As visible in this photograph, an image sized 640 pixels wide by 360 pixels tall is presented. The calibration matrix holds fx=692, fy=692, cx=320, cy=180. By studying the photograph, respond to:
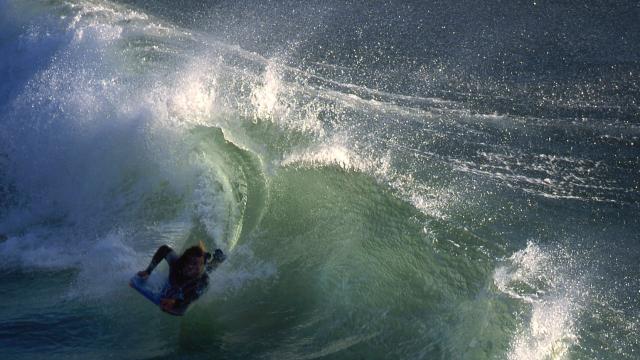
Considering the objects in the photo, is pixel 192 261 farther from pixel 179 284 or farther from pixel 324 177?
pixel 324 177

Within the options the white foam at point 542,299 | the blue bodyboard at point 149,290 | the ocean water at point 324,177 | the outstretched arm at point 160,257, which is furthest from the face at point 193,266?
the white foam at point 542,299

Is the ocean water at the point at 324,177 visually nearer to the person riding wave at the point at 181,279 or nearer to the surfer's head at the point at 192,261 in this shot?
the person riding wave at the point at 181,279

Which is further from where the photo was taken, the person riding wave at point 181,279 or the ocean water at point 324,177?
the ocean water at point 324,177

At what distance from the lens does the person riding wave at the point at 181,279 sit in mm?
7996

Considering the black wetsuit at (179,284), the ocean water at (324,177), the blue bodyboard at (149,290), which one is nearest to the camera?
the blue bodyboard at (149,290)

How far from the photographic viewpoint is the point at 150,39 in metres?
13.7

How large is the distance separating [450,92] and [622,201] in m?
3.69

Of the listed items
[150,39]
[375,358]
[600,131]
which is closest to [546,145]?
[600,131]

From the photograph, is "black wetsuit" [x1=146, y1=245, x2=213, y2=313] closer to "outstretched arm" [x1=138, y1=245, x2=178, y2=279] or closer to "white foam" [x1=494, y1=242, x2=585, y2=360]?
"outstretched arm" [x1=138, y1=245, x2=178, y2=279]

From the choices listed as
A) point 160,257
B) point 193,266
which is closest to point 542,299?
point 193,266

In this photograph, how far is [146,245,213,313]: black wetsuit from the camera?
807 cm

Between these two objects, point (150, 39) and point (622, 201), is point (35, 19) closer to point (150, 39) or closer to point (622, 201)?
point (150, 39)

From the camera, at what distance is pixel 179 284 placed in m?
8.10

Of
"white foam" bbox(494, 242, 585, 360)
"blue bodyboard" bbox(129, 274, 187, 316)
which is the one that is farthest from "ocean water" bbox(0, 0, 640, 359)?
"blue bodyboard" bbox(129, 274, 187, 316)
